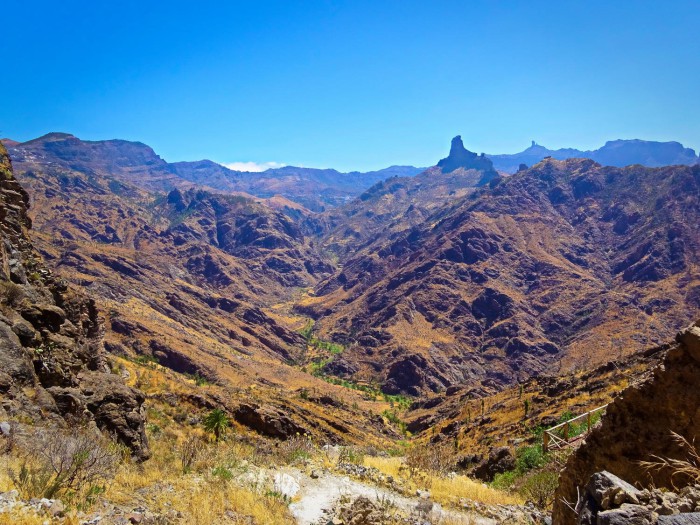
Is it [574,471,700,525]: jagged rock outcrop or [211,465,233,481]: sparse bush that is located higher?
[574,471,700,525]: jagged rock outcrop

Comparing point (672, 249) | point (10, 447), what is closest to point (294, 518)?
point (10, 447)

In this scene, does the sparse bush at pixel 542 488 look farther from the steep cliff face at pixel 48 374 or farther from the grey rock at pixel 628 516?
the steep cliff face at pixel 48 374

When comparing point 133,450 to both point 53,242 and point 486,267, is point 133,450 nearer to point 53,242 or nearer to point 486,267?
point 53,242

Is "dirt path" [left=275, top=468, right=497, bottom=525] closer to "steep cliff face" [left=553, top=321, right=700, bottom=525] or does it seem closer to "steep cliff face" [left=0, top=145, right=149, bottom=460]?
"steep cliff face" [left=553, top=321, right=700, bottom=525]

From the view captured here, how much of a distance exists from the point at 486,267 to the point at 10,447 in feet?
527

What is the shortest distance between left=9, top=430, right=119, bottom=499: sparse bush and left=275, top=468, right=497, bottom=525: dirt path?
3.97 metres

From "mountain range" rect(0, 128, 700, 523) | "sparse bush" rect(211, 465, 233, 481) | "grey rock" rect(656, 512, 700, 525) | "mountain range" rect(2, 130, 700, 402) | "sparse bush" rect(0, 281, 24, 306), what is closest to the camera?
"grey rock" rect(656, 512, 700, 525)

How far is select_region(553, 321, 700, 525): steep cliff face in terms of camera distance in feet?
20.2

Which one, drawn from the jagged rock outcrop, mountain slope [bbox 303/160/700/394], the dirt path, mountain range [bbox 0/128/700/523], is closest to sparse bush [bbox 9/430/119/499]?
mountain range [bbox 0/128/700/523]

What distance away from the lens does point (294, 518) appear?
8820 mm

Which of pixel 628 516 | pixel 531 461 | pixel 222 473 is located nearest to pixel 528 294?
pixel 531 461

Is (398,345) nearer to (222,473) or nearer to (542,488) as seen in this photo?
(542,488)

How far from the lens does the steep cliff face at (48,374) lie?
10.6 metres

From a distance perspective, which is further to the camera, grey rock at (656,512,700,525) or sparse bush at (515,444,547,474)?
sparse bush at (515,444,547,474)
